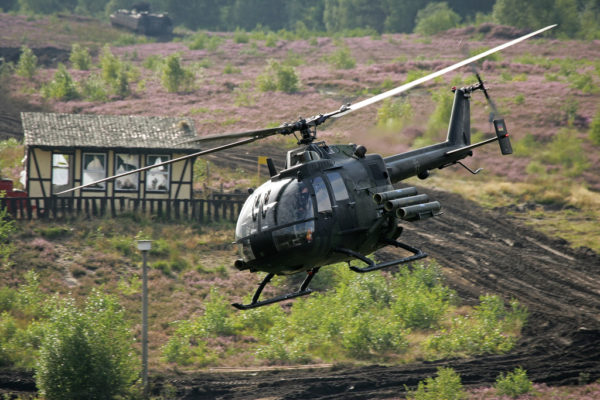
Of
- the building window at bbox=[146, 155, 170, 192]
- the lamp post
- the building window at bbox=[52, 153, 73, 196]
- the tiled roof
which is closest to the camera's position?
the lamp post

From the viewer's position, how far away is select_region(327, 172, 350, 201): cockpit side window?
45.8 feet

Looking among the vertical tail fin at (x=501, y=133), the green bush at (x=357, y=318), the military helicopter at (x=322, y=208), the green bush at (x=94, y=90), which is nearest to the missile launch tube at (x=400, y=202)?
the military helicopter at (x=322, y=208)

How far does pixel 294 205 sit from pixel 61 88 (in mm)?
43887

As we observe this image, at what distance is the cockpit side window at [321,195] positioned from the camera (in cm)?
1374

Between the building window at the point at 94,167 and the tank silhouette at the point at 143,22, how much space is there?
4970cm

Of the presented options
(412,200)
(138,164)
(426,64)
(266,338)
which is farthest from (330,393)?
(426,64)

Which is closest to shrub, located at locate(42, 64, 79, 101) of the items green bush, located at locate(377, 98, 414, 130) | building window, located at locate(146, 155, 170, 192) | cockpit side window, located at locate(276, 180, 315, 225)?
building window, located at locate(146, 155, 170, 192)

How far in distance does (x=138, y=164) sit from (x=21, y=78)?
2729cm

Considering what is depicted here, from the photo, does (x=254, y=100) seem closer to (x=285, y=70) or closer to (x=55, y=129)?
(x=285, y=70)

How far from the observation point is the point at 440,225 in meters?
34.3

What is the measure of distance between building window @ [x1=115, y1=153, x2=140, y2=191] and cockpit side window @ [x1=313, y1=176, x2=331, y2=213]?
71.3 feet

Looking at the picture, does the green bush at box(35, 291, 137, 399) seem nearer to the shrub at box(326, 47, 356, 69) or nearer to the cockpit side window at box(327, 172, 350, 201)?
the cockpit side window at box(327, 172, 350, 201)

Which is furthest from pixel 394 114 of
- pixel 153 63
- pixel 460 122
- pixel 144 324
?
pixel 153 63

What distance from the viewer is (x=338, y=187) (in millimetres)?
14031
